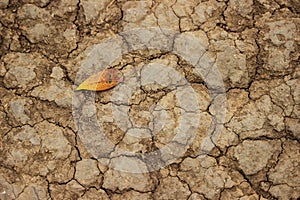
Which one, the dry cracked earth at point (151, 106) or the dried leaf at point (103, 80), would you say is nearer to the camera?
the dry cracked earth at point (151, 106)

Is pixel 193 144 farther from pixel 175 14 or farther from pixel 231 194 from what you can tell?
pixel 175 14

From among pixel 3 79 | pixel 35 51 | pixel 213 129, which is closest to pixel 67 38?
pixel 35 51

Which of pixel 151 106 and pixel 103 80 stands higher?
pixel 103 80

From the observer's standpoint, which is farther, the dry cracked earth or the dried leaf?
the dried leaf
